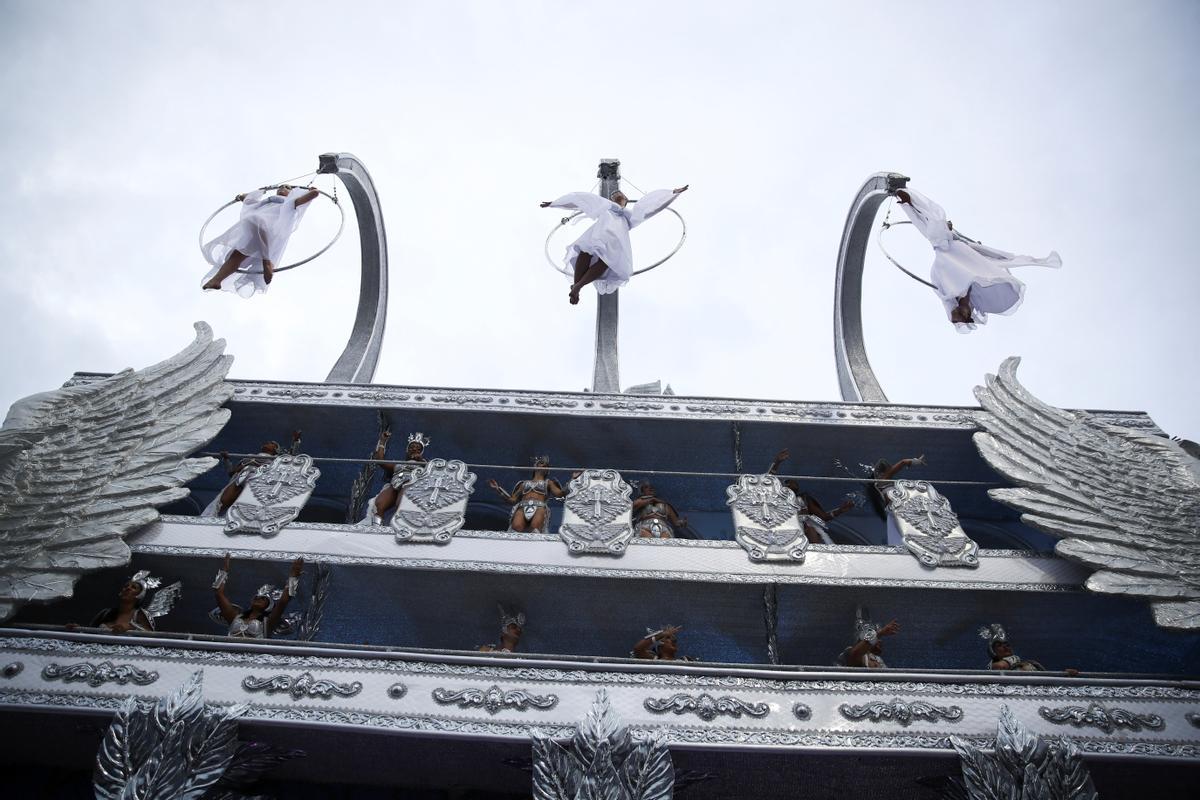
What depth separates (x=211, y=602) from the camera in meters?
8.78

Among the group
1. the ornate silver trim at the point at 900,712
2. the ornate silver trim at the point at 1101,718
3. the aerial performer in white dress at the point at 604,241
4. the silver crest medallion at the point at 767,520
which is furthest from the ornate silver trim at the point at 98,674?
the ornate silver trim at the point at 1101,718

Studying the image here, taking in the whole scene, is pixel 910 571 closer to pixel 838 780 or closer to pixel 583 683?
pixel 838 780

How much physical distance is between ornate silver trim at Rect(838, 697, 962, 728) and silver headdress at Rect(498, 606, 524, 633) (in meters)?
3.19

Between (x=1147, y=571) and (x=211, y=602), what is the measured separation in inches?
355

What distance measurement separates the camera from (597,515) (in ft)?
29.2

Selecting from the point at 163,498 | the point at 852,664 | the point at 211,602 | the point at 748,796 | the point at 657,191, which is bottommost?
the point at 748,796

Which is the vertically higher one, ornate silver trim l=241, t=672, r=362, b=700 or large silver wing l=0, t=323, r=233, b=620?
large silver wing l=0, t=323, r=233, b=620

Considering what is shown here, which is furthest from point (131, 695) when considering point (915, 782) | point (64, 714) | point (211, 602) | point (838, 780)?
point (915, 782)

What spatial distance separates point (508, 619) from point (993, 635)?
15.2ft

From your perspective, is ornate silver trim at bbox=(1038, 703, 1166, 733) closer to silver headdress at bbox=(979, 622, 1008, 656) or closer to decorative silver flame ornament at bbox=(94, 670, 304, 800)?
silver headdress at bbox=(979, 622, 1008, 656)

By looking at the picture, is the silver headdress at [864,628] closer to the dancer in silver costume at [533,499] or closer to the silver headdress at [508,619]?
the silver headdress at [508,619]

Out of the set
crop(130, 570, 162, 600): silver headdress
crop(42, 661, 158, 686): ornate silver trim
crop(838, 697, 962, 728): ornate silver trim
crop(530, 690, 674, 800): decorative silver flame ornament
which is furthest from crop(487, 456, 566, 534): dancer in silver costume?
crop(838, 697, 962, 728): ornate silver trim

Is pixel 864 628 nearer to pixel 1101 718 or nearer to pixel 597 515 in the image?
pixel 1101 718

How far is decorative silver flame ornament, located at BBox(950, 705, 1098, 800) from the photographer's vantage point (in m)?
5.78
